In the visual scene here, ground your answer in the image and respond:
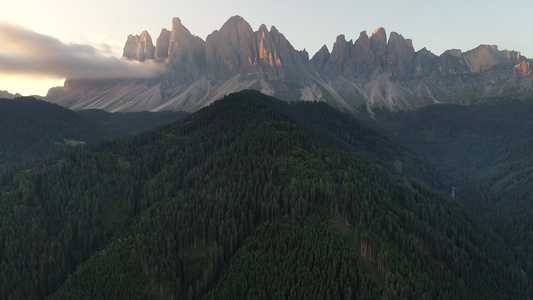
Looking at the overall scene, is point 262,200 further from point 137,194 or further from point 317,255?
point 137,194

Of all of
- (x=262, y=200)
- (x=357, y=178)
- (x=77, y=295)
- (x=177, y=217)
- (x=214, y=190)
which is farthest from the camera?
(x=357, y=178)

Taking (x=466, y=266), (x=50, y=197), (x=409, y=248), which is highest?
(x=50, y=197)

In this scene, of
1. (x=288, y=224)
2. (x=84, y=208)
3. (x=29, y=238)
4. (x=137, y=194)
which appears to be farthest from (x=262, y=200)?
(x=29, y=238)

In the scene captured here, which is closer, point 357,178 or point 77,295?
point 77,295

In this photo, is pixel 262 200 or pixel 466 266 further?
pixel 262 200

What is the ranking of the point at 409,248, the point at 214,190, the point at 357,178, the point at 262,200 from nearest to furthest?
1. the point at 409,248
2. the point at 262,200
3. the point at 214,190
4. the point at 357,178

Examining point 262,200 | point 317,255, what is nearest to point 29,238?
point 262,200

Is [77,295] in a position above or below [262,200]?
below

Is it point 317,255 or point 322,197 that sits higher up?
point 322,197

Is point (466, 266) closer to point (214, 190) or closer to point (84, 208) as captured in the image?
point (214, 190)
